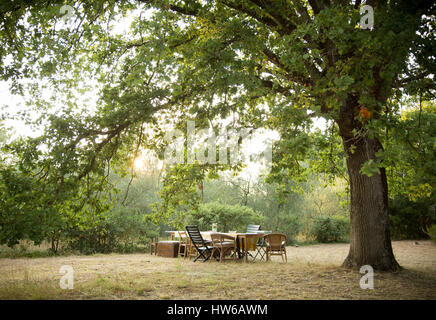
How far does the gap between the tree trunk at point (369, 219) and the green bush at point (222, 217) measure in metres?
8.96

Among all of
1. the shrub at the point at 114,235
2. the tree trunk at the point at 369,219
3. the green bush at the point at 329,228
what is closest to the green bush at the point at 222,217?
the shrub at the point at 114,235

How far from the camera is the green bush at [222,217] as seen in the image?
625 inches

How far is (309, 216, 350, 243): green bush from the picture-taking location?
1848 cm

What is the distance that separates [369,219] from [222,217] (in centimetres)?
963

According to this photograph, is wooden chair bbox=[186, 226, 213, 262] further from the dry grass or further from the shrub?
the shrub

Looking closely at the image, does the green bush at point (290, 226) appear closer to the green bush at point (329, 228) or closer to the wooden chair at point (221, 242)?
the green bush at point (329, 228)

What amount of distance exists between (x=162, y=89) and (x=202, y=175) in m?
2.06

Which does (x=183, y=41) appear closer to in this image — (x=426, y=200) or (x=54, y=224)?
(x=54, y=224)

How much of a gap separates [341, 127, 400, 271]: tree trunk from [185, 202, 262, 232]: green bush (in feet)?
29.4

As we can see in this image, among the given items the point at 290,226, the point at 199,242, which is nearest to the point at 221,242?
the point at 199,242

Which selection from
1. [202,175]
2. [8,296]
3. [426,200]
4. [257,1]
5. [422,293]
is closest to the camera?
[8,296]

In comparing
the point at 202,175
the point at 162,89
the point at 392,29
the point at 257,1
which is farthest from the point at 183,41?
the point at 392,29

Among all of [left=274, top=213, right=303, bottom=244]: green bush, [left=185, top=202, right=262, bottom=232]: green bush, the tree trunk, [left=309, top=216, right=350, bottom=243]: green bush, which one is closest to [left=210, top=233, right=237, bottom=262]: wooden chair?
the tree trunk

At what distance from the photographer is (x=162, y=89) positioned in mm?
6578
